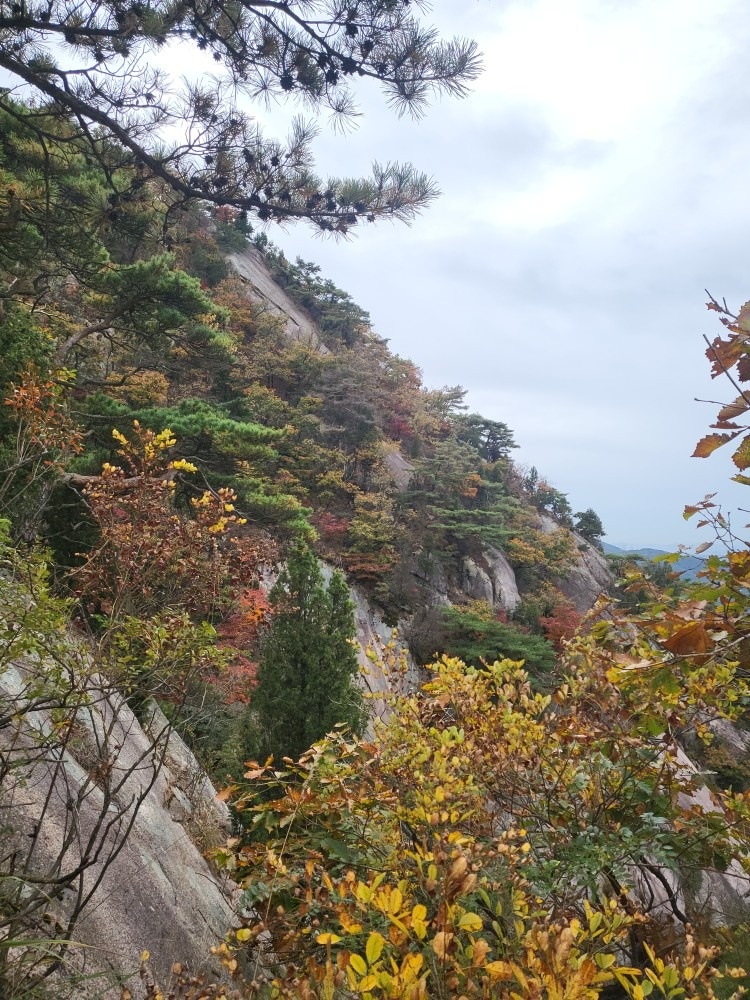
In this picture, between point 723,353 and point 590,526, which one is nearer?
point 723,353

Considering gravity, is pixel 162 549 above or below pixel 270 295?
below

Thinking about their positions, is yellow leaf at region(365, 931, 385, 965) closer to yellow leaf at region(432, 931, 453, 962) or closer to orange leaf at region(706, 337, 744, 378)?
yellow leaf at region(432, 931, 453, 962)

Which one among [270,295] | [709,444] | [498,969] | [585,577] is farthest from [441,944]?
[270,295]

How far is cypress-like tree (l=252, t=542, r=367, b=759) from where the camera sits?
589 cm

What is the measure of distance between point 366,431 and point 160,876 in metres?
17.8

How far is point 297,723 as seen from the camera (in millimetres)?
5949

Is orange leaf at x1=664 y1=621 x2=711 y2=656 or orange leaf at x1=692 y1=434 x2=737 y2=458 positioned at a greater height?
orange leaf at x1=692 y1=434 x2=737 y2=458

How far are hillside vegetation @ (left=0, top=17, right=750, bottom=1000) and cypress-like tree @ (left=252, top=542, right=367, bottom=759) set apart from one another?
0.03 meters

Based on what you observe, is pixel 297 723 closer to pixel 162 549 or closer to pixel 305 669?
pixel 305 669

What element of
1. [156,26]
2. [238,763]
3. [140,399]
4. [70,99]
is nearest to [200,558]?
[70,99]

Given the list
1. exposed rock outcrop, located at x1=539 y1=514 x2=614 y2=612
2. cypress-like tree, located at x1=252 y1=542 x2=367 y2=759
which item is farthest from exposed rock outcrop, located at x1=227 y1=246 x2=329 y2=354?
cypress-like tree, located at x1=252 y1=542 x2=367 y2=759

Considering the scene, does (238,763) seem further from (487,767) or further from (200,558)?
(487,767)

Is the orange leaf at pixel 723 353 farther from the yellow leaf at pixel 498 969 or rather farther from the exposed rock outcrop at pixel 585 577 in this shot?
the exposed rock outcrop at pixel 585 577

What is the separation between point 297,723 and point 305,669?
57 centimetres
